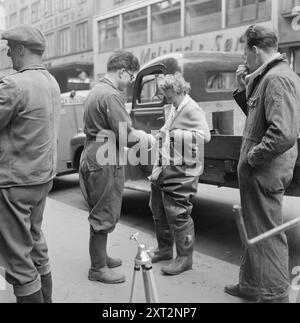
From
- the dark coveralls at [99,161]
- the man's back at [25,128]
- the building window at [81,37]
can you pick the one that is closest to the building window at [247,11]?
the dark coveralls at [99,161]

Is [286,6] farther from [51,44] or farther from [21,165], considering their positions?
[51,44]

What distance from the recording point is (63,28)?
28.6m

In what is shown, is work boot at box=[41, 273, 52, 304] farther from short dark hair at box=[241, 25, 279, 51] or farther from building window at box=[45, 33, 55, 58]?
building window at box=[45, 33, 55, 58]

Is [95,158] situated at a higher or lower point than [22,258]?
higher

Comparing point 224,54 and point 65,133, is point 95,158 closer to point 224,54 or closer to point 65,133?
point 224,54

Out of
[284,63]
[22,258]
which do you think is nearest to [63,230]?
[22,258]

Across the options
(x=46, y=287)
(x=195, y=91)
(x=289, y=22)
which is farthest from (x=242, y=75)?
(x=289, y=22)

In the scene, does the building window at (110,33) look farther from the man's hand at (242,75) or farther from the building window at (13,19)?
the man's hand at (242,75)

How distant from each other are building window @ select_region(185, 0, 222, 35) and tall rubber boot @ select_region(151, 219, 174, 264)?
11.2 meters

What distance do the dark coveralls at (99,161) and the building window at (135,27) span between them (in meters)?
12.7

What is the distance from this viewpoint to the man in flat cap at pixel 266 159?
2.88 meters

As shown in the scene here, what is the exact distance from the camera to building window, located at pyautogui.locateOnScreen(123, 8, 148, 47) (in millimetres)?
15562

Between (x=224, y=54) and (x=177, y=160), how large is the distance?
337cm

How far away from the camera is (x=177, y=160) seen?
387 cm
